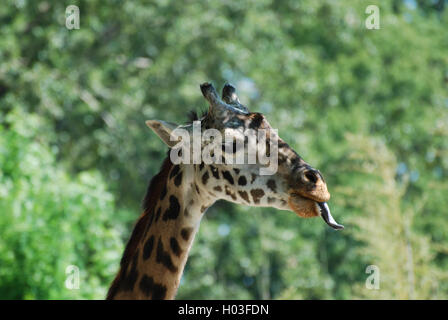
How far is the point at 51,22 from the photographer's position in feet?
49.6

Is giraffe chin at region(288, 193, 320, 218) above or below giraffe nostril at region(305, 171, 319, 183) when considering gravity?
below

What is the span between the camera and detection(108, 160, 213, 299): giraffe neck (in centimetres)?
386

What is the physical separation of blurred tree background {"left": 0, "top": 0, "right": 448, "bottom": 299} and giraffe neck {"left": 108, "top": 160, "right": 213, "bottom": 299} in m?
5.31

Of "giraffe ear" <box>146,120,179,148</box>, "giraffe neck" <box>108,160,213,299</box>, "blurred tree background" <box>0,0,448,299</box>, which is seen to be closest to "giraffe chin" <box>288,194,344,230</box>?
"giraffe neck" <box>108,160,213,299</box>

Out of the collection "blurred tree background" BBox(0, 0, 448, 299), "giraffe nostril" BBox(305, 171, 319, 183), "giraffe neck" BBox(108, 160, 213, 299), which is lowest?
"giraffe neck" BBox(108, 160, 213, 299)

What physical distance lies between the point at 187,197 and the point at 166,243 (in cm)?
28

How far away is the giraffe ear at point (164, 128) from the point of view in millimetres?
3830

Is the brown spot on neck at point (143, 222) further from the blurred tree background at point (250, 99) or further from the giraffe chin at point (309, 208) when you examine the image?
the blurred tree background at point (250, 99)

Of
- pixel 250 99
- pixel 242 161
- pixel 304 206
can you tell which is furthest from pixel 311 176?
pixel 250 99

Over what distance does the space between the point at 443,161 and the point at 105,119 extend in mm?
9163

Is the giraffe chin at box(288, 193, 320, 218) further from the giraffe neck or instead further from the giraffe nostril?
the giraffe neck

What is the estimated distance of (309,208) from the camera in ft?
11.5

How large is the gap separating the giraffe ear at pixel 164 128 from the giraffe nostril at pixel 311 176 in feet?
2.57

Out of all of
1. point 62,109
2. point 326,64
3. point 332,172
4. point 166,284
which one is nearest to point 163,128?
point 166,284
